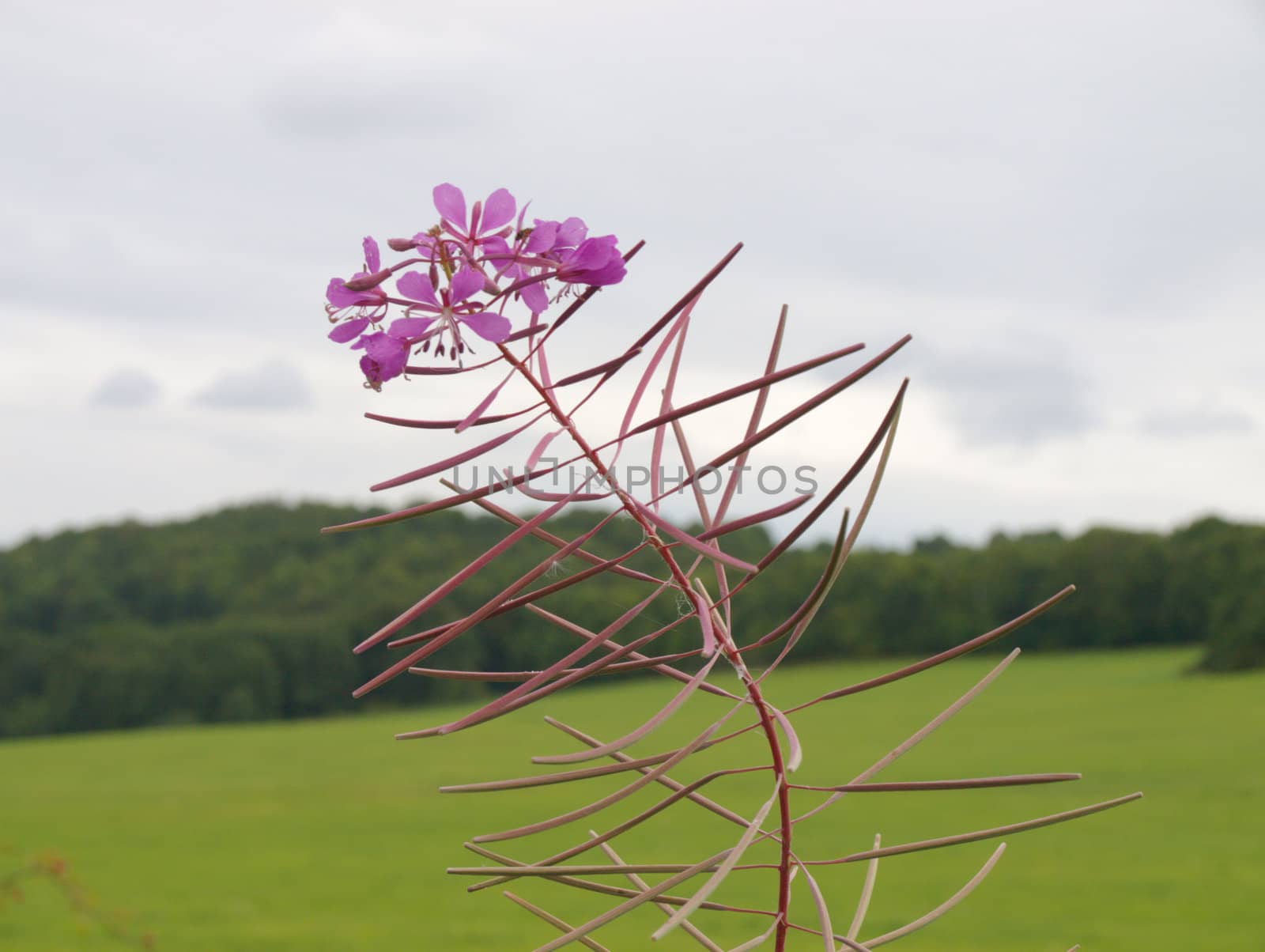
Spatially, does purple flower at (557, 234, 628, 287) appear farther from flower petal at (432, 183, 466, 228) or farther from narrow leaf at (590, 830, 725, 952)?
narrow leaf at (590, 830, 725, 952)

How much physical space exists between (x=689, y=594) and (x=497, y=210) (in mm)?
338

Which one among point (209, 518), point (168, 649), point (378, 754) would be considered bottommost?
point (378, 754)

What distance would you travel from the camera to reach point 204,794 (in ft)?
82.3

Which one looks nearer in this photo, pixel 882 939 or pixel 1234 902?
pixel 882 939

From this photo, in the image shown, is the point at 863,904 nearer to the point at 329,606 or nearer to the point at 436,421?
the point at 436,421

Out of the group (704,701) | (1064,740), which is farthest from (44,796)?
(1064,740)

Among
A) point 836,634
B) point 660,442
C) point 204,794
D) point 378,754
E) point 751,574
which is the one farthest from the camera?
point 836,634

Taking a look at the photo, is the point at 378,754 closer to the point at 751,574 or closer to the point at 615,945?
the point at 615,945

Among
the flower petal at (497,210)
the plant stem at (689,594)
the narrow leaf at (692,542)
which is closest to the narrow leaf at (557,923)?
the plant stem at (689,594)

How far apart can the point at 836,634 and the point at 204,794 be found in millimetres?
23446

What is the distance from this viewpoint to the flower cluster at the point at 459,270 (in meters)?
0.89

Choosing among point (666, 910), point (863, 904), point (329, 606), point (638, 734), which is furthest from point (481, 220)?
point (329, 606)

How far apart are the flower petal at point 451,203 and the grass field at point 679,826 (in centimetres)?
389

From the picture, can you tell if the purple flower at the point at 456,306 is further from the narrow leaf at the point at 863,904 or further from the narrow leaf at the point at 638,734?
the narrow leaf at the point at 863,904
